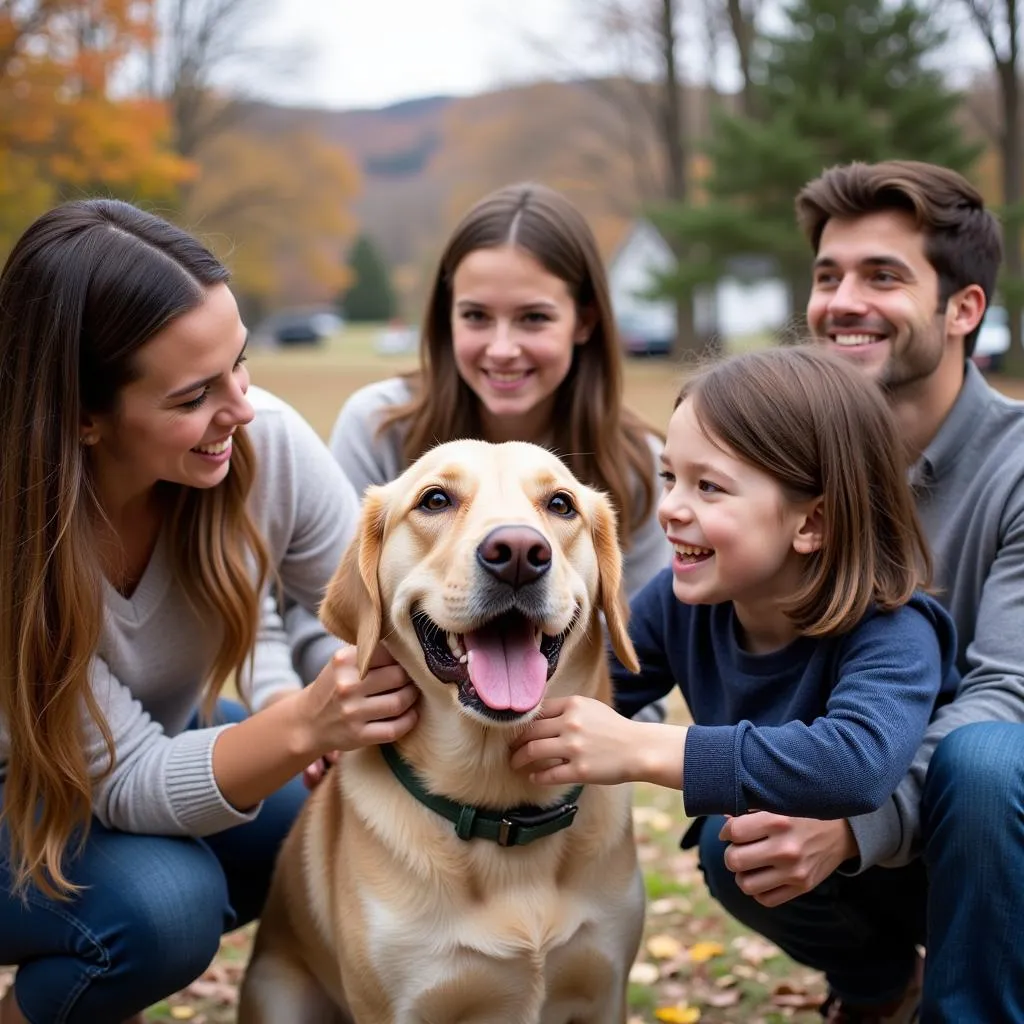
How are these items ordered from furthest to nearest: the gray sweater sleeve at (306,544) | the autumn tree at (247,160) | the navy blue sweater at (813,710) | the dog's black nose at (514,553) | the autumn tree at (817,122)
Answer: the autumn tree at (247,160)
the autumn tree at (817,122)
the gray sweater sleeve at (306,544)
the navy blue sweater at (813,710)
the dog's black nose at (514,553)

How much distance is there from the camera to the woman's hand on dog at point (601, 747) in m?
2.40

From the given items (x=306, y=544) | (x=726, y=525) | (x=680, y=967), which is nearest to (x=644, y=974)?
(x=680, y=967)

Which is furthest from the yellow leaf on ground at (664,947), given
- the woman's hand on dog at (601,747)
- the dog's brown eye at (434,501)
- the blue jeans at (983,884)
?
the dog's brown eye at (434,501)

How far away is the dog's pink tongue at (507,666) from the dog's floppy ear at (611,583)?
0.91 ft

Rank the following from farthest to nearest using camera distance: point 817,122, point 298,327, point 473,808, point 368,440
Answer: point 298,327
point 817,122
point 368,440
point 473,808

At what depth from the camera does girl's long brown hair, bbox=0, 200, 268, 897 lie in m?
2.61

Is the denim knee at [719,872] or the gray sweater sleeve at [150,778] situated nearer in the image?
the gray sweater sleeve at [150,778]

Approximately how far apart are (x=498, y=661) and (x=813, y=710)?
76 centimetres

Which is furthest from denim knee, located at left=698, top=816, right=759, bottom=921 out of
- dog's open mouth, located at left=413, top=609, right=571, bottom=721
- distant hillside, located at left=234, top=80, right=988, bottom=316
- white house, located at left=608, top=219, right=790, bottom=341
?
A: white house, located at left=608, top=219, right=790, bottom=341

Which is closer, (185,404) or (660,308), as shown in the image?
(185,404)

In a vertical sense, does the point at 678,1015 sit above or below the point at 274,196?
below

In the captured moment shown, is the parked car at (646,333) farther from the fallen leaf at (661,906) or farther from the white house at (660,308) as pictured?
the fallen leaf at (661,906)

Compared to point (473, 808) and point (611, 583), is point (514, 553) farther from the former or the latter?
point (473, 808)

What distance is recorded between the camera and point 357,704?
2537 mm
